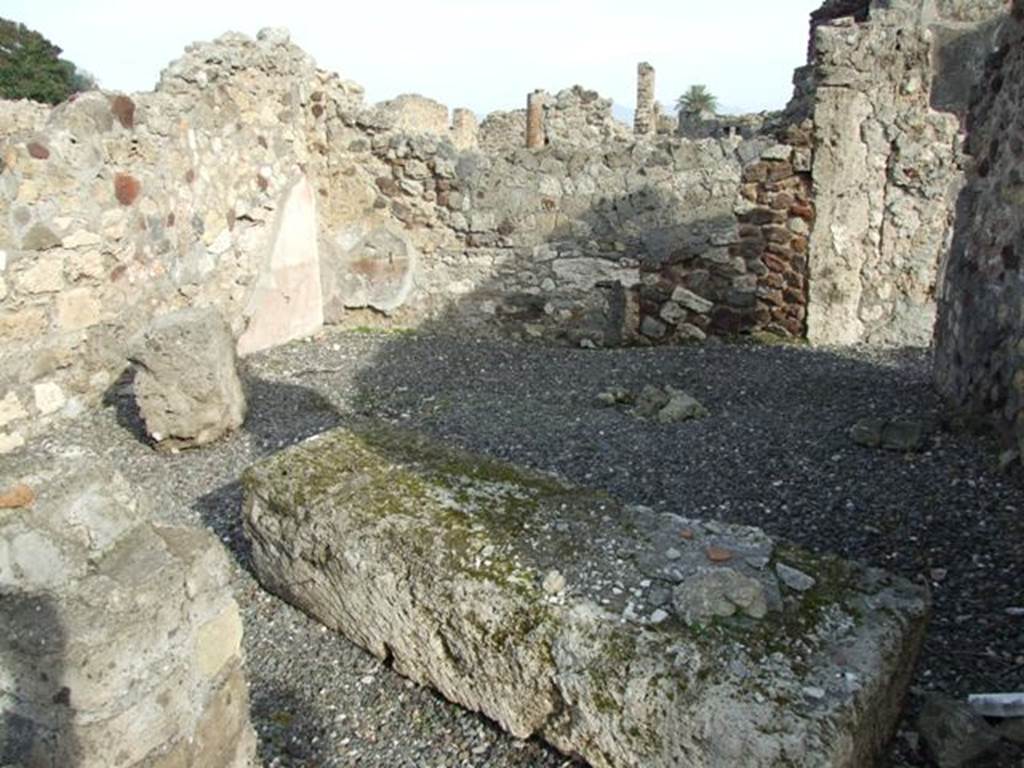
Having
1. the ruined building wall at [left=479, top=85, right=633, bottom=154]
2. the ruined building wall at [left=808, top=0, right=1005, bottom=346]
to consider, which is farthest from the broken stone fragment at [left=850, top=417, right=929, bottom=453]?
the ruined building wall at [left=479, top=85, right=633, bottom=154]

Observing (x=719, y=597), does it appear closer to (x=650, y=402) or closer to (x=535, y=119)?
(x=650, y=402)

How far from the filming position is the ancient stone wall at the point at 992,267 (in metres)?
4.01

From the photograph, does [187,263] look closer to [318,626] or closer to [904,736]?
[318,626]

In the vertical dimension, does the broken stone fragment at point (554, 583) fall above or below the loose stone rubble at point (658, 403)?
above

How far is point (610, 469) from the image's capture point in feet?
13.7

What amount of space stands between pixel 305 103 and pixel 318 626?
17.9 feet

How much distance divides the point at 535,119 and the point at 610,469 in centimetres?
1010

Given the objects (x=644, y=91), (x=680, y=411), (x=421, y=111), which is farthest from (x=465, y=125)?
(x=680, y=411)

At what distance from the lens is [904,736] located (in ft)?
7.43

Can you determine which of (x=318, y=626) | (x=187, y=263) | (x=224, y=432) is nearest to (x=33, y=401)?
(x=224, y=432)

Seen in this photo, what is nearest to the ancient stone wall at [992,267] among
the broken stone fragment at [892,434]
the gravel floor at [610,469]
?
the gravel floor at [610,469]

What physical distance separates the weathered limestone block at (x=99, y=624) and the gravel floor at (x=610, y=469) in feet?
2.12

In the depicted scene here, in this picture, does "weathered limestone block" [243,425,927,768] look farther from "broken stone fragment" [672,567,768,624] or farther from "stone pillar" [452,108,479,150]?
"stone pillar" [452,108,479,150]

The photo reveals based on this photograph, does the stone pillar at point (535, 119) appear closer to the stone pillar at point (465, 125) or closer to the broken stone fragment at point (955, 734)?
the stone pillar at point (465, 125)
